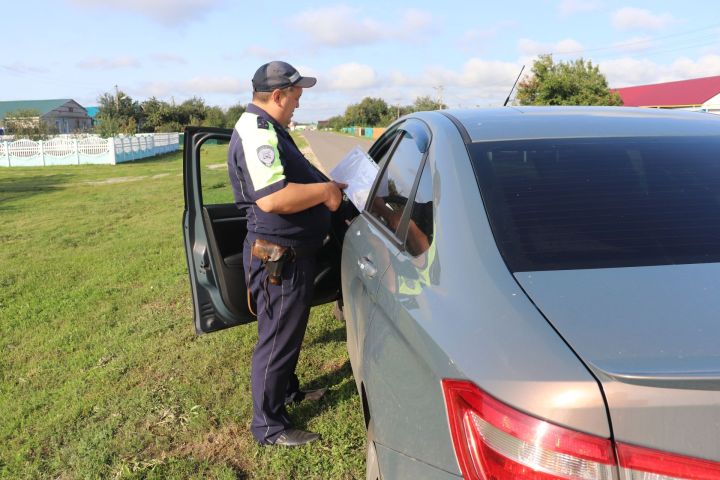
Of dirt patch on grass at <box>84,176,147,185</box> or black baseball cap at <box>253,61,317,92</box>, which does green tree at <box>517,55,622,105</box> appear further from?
black baseball cap at <box>253,61,317,92</box>

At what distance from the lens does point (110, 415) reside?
313 centimetres

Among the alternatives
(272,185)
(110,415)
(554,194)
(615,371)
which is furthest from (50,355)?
(615,371)

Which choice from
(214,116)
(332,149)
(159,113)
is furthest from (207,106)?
(332,149)

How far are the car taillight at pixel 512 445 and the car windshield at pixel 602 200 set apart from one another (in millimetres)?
409

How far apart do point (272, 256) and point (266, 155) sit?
46 cm

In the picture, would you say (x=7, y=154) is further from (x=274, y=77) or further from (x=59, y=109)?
(x=59, y=109)

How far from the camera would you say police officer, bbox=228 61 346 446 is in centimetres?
244

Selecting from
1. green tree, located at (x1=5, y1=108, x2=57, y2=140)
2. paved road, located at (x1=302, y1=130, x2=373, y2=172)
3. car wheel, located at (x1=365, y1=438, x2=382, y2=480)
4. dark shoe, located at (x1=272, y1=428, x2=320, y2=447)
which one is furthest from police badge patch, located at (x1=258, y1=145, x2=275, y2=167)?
green tree, located at (x1=5, y1=108, x2=57, y2=140)

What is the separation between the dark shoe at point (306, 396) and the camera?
3.21 meters

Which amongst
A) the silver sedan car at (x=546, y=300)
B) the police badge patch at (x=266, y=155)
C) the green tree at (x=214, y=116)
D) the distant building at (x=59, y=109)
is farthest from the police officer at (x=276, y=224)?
the distant building at (x=59, y=109)

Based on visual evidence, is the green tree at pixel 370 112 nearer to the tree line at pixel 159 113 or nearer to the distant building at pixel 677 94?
the tree line at pixel 159 113

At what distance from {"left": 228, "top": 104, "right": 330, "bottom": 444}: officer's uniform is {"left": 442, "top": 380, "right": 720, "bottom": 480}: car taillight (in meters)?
1.49

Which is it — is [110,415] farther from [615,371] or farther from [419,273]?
[615,371]

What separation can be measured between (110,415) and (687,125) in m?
3.24
